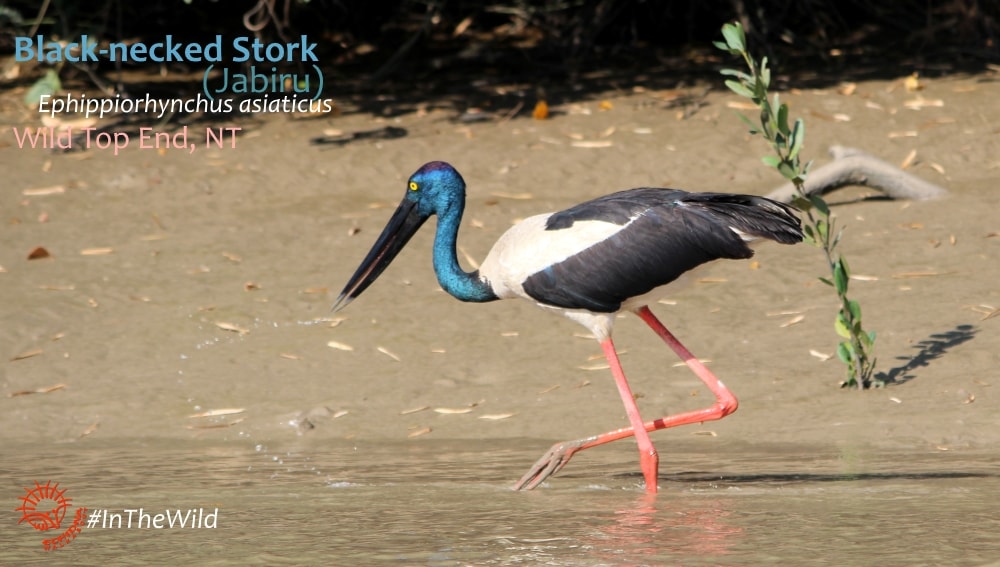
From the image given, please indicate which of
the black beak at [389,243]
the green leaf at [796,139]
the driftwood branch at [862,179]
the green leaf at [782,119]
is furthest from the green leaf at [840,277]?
the driftwood branch at [862,179]

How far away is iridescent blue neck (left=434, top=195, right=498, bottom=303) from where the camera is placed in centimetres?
635

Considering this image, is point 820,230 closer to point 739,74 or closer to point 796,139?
point 796,139

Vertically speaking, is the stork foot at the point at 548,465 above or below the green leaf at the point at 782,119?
below

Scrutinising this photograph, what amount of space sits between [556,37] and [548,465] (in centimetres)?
762

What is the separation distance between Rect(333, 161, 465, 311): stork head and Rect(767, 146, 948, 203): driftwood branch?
3110 millimetres

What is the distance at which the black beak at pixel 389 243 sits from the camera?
674 cm

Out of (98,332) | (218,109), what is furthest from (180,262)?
(218,109)

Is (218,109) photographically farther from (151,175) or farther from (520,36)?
(520,36)

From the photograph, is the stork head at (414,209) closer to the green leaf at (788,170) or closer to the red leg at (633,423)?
the red leg at (633,423)

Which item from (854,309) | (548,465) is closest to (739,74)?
(854,309)

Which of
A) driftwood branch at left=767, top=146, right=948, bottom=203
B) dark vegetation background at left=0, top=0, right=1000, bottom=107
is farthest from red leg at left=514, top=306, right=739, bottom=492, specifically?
dark vegetation background at left=0, top=0, right=1000, bottom=107

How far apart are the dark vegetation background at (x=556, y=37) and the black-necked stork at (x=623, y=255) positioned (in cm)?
606

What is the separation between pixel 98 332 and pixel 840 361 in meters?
3.95

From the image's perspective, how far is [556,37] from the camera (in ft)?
42.2
